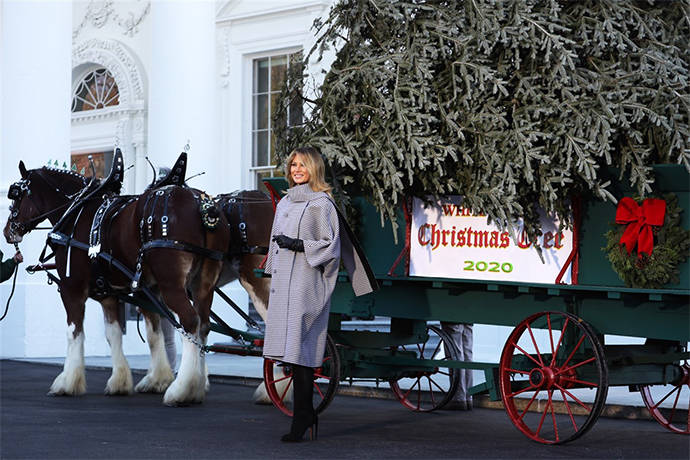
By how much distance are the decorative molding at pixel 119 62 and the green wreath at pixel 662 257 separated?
1440cm

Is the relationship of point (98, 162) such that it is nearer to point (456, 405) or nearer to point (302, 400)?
point (456, 405)

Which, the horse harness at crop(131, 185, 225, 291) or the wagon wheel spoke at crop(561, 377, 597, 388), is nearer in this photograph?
the wagon wheel spoke at crop(561, 377, 597, 388)

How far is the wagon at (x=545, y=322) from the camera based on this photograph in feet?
21.2

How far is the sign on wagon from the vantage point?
6.78 meters

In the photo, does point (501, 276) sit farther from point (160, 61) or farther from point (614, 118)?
point (160, 61)

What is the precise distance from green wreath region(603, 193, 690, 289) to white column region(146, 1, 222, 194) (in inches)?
392

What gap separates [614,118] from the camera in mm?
6348

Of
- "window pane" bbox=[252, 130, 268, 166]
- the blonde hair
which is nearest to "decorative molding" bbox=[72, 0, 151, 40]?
"window pane" bbox=[252, 130, 268, 166]

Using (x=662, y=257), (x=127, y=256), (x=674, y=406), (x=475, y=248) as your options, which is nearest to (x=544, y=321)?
(x=475, y=248)

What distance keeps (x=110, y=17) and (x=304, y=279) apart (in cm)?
1460

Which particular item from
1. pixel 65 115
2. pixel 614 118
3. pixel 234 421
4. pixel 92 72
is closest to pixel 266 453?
pixel 234 421

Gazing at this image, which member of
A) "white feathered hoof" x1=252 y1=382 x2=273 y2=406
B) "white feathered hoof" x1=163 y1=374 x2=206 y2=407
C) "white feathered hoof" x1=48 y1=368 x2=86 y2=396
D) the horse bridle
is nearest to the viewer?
"white feathered hoof" x1=163 y1=374 x2=206 y2=407

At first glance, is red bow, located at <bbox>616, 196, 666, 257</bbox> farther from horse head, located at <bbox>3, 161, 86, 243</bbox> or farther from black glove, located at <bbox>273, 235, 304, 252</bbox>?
horse head, located at <bbox>3, 161, 86, 243</bbox>

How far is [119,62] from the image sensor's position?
19.8m
